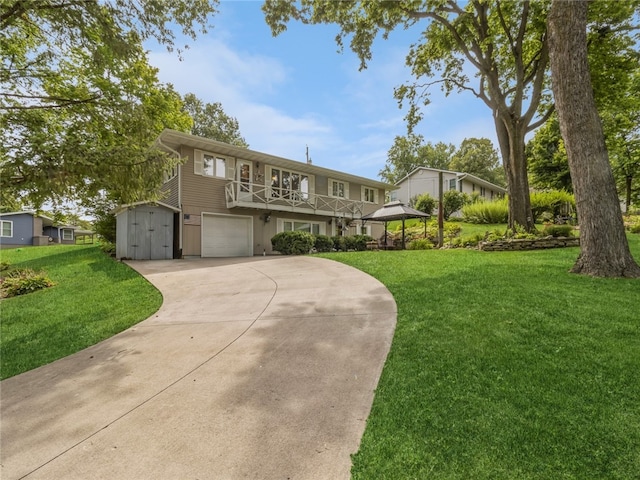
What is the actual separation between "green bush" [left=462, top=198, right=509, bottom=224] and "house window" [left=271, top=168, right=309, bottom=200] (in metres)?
10.1

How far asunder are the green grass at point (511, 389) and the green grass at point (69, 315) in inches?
176

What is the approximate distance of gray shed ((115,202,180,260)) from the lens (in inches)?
488

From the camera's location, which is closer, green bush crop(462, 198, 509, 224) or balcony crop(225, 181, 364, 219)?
balcony crop(225, 181, 364, 219)

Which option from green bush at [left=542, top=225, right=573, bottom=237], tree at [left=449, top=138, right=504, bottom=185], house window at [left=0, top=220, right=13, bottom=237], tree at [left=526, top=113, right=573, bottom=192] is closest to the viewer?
green bush at [left=542, top=225, right=573, bottom=237]

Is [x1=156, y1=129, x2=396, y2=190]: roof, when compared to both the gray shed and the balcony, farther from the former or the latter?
the gray shed

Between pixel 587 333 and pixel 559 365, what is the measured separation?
0.99m

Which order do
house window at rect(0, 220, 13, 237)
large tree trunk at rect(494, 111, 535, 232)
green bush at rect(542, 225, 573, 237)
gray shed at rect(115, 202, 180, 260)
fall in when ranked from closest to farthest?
1. green bush at rect(542, 225, 573, 237)
2. large tree trunk at rect(494, 111, 535, 232)
3. gray shed at rect(115, 202, 180, 260)
4. house window at rect(0, 220, 13, 237)

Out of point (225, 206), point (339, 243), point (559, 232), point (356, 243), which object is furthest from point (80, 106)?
point (559, 232)

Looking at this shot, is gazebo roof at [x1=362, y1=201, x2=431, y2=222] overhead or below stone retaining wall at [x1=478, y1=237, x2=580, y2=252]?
overhead

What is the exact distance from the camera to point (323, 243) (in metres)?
15.0

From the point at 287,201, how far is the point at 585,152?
12.1 metres

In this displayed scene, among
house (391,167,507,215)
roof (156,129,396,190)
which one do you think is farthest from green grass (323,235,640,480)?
house (391,167,507,215)

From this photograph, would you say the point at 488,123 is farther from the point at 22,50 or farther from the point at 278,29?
the point at 22,50

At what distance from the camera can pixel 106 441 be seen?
7.51ft
